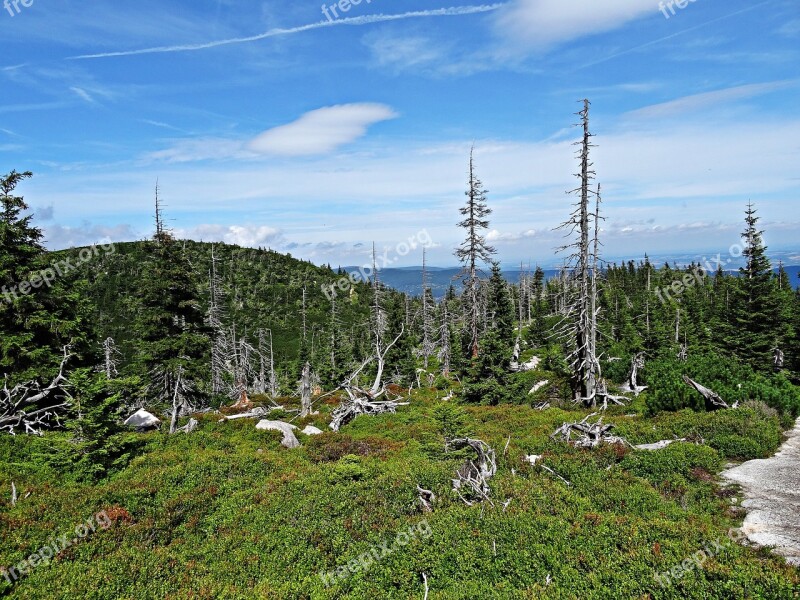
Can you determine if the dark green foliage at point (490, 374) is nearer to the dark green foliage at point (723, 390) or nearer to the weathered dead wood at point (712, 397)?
the dark green foliage at point (723, 390)

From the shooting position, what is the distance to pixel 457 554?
22.1 feet

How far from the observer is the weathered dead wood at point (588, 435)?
12.5m

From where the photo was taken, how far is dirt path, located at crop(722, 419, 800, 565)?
6.84 m

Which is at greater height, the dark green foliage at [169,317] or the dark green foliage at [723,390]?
the dark green foliage at [169,317]

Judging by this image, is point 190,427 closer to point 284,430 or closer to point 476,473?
point 284,430

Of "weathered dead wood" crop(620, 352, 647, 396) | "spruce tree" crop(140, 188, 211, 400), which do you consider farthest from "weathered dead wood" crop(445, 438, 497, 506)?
"spruce tree" crop(140, 188, 211, 400)

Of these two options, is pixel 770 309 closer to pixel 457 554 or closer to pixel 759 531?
pixel 759 531

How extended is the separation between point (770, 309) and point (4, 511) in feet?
159

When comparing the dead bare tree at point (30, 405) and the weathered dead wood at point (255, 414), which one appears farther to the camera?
the weathered dead wood at point (255, 414)

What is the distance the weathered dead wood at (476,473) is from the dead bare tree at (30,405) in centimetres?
1422

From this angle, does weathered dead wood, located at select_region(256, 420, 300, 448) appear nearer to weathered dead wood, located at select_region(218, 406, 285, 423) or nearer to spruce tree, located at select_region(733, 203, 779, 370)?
weathered dead wood, located at select_region(218, 406, 285, 423)

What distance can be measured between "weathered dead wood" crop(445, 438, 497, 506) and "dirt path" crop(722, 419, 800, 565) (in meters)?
4.61

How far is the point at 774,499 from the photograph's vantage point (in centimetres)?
829

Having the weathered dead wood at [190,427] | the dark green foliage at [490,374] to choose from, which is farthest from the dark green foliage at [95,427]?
the dark green foliage at [490,374]
